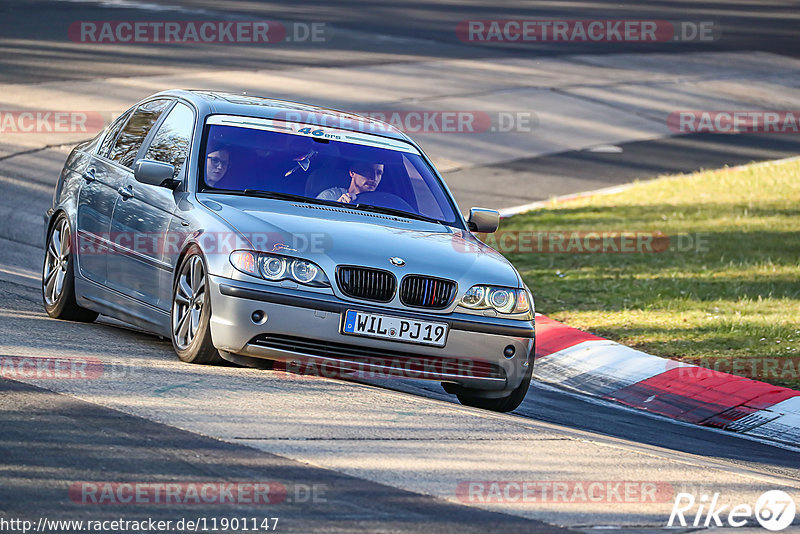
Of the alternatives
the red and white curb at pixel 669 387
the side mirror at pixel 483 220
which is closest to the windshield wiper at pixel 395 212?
the side mirror at pixel 483 220

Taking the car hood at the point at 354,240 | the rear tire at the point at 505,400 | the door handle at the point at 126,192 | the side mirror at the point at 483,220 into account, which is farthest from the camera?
the side mirror at the point at 483,220

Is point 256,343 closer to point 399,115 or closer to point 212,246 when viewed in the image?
point 212,246

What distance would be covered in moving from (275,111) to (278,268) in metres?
1.83

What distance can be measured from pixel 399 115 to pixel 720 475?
14.5 meters

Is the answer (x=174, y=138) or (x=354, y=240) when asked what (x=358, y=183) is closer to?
(x=354, y=240)

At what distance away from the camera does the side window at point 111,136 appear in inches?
373

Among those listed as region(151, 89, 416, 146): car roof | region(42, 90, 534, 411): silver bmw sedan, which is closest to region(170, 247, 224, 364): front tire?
region(42, 90, 534, 411): silver bmw sedan

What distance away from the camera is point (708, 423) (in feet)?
29.5

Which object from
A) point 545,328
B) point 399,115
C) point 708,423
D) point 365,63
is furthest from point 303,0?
point 708,423

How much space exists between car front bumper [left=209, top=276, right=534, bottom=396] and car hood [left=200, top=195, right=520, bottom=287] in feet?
0.78

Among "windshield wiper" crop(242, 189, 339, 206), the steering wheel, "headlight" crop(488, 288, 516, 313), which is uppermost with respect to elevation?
"windshield wiper" crop(242, 189, 339, 206)

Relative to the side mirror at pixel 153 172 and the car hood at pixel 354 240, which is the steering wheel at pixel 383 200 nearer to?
the car hood at pixel 354 240

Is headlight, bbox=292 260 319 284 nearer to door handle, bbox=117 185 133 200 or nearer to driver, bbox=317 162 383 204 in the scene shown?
driver, bbox=317 162 383 204

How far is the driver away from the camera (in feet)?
27.1
